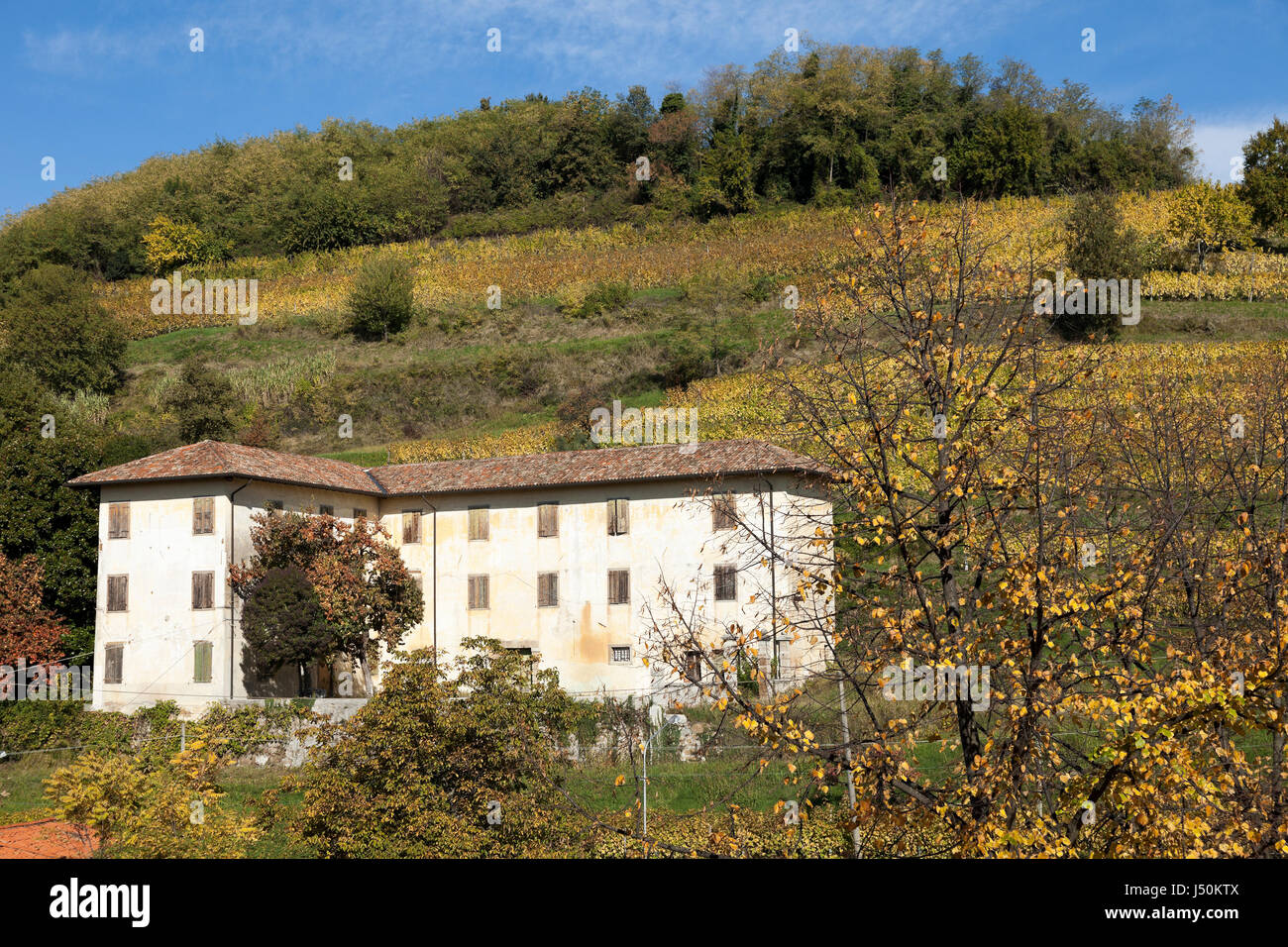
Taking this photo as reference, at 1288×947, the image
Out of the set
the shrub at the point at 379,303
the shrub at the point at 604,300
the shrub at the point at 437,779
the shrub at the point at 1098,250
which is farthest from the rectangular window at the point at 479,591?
the shrub at the point at 379,303

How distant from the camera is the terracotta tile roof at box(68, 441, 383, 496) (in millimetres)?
31578

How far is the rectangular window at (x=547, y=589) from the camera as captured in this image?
33281 millimetres

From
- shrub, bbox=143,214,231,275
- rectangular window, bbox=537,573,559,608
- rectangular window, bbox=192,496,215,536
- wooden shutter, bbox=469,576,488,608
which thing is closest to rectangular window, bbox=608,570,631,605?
rectangular window, bbox=537,573,559,608

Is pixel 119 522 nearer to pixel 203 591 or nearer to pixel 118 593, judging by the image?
pixel 118 593

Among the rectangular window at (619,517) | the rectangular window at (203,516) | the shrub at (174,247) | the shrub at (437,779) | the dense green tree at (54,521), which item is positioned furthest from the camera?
the shrub at (174,247)

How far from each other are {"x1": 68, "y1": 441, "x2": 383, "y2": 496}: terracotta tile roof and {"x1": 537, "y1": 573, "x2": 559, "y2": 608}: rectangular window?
622 cm

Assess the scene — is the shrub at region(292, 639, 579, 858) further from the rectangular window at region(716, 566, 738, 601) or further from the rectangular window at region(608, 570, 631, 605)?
the rectangular window at region(608, 570, 631, 605)

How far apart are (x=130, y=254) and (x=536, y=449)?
5646 centimetres

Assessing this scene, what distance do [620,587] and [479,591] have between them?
4.77 meters

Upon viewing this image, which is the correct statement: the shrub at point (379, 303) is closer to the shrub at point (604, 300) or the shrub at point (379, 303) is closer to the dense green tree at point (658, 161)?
the shrub at point (604, 300)

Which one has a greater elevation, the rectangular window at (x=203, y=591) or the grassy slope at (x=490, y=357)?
the grassy slope at (x=490, y=357)

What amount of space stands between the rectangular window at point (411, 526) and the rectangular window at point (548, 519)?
4362 millimetres
